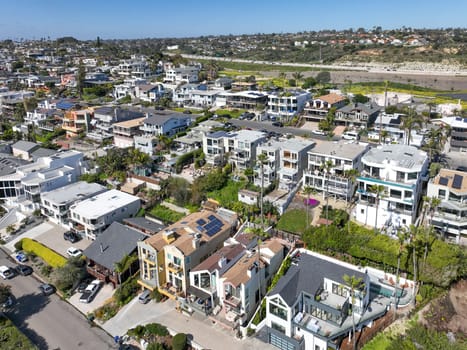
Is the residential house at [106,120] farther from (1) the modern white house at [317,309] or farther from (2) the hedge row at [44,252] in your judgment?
(1) the modern white house at [317,309]

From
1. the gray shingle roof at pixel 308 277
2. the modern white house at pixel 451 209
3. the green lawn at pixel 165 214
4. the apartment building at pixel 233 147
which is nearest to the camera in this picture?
the gray shingle roof at pixel 308 277

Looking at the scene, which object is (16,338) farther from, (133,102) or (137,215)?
(133,102)

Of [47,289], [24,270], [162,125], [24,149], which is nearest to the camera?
[47,289]

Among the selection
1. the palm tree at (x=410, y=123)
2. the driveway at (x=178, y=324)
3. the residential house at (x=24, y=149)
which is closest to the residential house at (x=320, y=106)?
the palm tree at (x=410, y=123)

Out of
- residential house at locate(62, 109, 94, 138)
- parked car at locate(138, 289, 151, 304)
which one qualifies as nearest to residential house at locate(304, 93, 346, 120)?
residential house at locate(62, 109, 94, 138)

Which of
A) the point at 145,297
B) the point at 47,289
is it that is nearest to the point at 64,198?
the point at 47,289

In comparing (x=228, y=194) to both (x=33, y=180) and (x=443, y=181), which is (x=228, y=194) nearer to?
(x=443, y=181)

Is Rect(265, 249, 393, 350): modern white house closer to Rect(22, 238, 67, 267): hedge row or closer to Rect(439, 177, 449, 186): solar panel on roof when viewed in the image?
Rect(439, 177, 449, 186): solar panel on roof
